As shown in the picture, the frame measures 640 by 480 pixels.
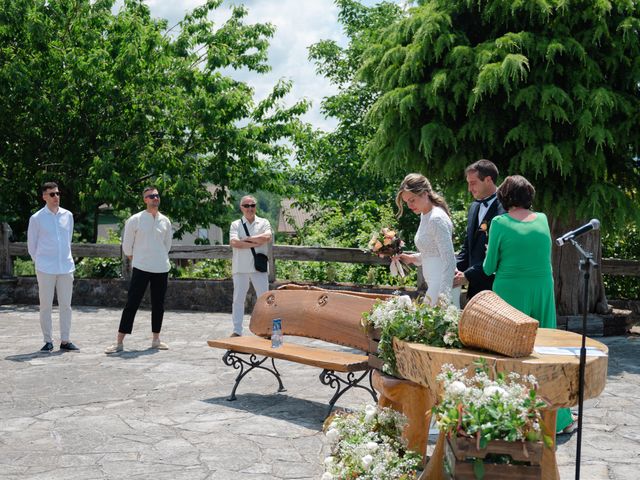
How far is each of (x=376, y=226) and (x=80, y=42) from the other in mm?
7323

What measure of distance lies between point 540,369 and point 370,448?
1078 mm

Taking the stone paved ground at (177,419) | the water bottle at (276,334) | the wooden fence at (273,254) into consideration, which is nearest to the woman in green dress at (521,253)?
the stone paved ground at (177,419)

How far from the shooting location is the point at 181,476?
5387 mm

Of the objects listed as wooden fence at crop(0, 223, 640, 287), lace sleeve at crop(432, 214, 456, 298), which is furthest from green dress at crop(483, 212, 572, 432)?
wooden fence at crop(0, 223, 640, 287)

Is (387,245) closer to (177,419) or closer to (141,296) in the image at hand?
(177,419)

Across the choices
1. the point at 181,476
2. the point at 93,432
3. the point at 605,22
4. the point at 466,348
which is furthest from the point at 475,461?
the point at 605,22

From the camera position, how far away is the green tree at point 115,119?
54.5 feet

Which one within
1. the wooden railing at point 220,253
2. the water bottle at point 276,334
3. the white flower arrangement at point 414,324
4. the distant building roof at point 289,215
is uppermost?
the distant building roof at point 289,215

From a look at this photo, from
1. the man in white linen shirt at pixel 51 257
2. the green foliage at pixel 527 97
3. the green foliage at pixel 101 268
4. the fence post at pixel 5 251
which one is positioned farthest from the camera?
the green foliage at pixel 101 268

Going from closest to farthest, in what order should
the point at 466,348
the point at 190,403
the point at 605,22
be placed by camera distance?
1. the point at 466,348
2. the point at 190,403
3. the point at 605,22

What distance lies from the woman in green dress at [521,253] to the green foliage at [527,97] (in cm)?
420

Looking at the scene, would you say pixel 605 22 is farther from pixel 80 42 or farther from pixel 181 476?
pixel 80 42

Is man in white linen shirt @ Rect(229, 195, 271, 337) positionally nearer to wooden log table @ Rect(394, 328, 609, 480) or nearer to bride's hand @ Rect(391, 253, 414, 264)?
bride's hand @ Rect(391, 253, 414, 264)

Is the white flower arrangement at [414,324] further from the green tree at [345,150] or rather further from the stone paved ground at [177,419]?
the green tree at [345,150]
